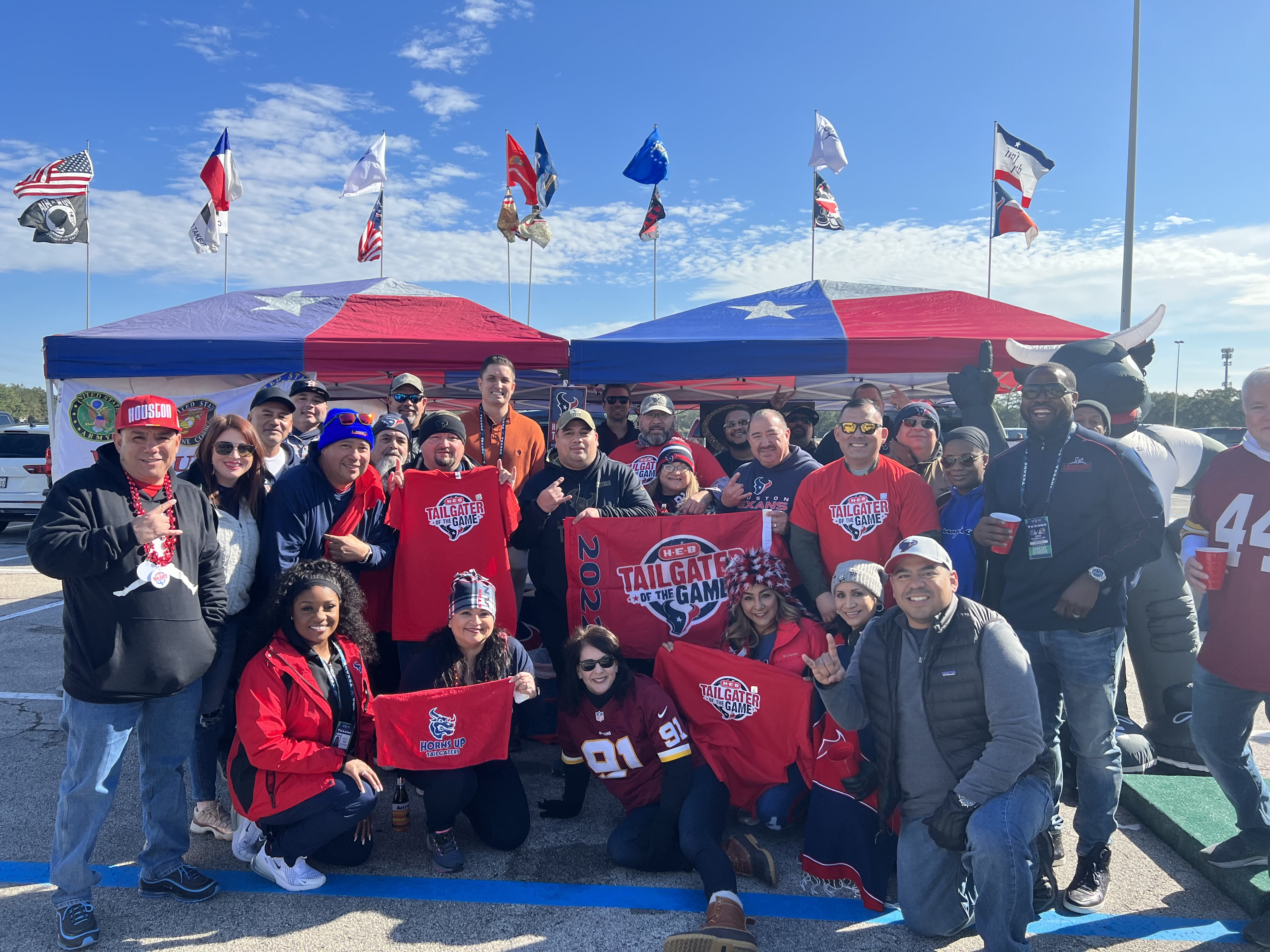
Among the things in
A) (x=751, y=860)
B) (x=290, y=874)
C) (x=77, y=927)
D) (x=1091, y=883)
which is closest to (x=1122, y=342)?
(x=1091, y=883)

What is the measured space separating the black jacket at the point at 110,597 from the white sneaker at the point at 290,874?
2.95 ft

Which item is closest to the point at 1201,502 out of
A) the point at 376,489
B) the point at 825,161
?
the point at 376,489

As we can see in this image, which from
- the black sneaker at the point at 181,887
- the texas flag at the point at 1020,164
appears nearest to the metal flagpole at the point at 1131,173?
the texas flag at the point at 1020,164

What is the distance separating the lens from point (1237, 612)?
3.08 meters

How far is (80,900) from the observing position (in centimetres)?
282

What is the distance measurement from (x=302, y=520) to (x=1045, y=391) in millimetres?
3587

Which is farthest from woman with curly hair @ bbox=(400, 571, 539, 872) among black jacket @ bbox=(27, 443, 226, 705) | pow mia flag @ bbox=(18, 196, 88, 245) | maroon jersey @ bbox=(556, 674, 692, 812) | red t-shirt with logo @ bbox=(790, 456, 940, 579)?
pow mia flag @ bbox=(18, 196, 88, 245)

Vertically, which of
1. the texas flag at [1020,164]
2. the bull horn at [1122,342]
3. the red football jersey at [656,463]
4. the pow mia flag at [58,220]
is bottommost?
the red football jersey at [656,463]

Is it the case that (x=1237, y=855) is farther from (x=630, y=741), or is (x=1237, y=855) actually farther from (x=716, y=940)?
(x=630, y=741)

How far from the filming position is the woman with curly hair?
137 inches

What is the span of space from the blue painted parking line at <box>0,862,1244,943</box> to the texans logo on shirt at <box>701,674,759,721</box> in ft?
2.62

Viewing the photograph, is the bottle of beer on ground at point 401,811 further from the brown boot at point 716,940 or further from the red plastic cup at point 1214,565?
the red plastic cup at point 1214,565

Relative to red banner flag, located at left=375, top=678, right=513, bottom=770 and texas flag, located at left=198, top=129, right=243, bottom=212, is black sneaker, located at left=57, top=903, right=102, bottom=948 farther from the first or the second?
texas flag, located at left=198, top=129, right=243, bottom=212

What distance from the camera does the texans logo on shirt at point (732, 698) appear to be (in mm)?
3709
